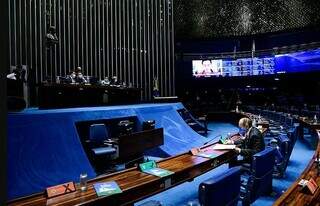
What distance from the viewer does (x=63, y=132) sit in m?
4.92

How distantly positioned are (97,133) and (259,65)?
10.2 m

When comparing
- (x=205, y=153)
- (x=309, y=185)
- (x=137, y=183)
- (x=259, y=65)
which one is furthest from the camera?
(x=259, y=65)

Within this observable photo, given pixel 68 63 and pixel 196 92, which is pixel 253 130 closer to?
pixel 68 63

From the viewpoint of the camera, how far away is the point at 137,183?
8.18ft

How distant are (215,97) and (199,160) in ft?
40.7

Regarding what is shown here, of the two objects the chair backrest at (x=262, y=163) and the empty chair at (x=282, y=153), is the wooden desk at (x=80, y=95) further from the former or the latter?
the chair backrest at (x=262, y=163)

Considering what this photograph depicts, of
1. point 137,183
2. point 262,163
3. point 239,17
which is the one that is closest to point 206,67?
point 239,17

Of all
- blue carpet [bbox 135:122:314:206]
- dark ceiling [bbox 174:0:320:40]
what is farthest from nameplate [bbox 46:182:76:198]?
dark ceiling [bbox 174:0:320:40]

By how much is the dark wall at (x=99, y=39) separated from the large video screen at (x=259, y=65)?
2.04 m

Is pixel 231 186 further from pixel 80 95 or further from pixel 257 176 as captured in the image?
pixel 80 95

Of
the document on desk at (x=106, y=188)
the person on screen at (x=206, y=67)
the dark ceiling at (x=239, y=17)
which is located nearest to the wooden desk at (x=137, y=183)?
the document on desk at (x=106, y=188)

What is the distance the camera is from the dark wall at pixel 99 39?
11.3m

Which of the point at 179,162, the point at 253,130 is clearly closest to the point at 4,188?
the point at 179,162

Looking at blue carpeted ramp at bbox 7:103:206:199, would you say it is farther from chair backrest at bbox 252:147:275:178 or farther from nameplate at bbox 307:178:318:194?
nameplate at bbox 307:178:318:194
